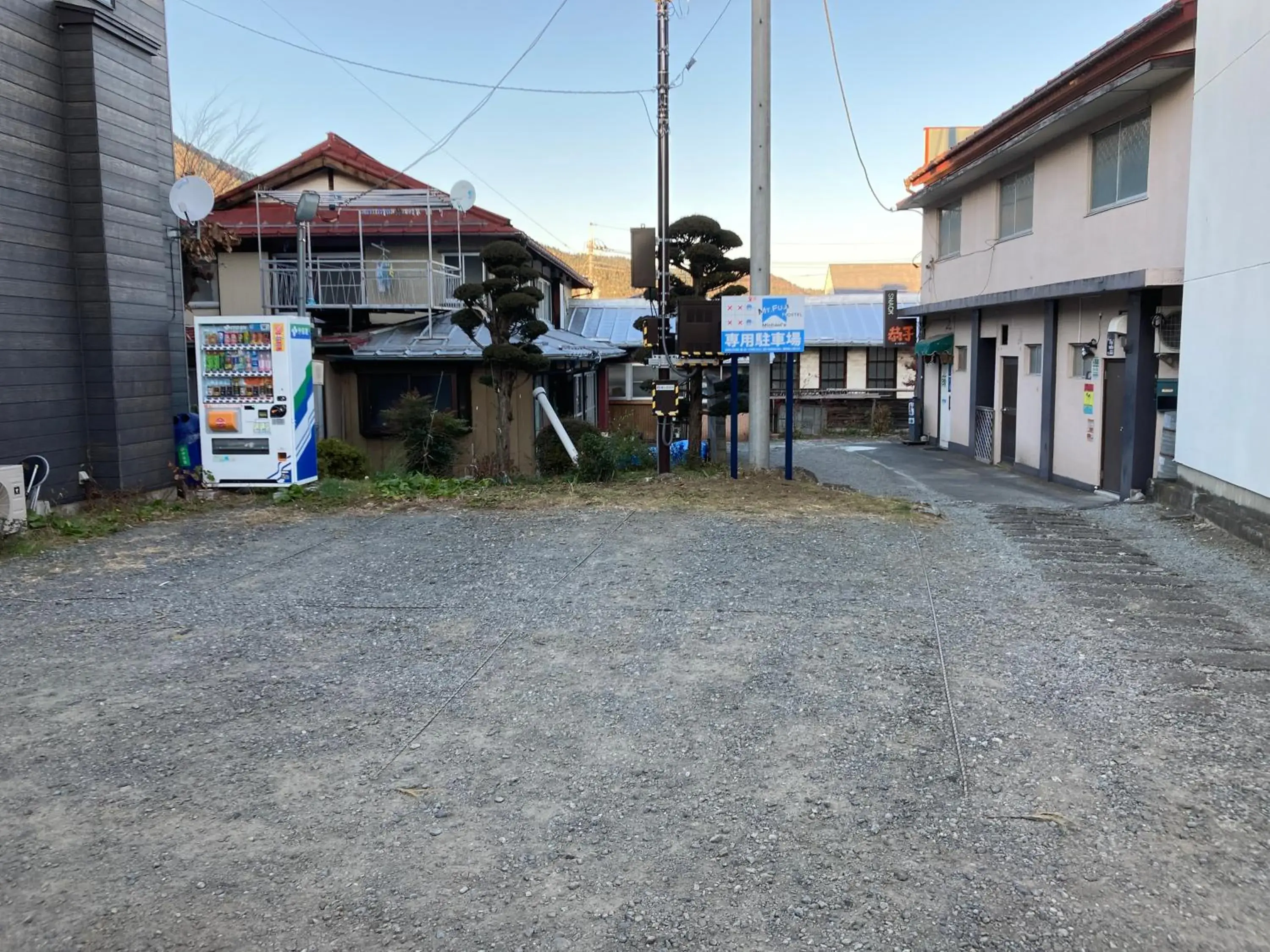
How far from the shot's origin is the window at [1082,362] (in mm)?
13922

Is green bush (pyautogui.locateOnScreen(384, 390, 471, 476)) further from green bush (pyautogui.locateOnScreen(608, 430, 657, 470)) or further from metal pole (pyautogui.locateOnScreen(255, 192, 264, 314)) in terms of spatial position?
metal pole (pyautogui.locateOnScreen(255, 192, 264, 314))

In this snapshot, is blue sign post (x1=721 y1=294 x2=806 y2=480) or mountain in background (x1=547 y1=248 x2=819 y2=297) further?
mountain in background (x1=547 y1=248 x2=819 y2=297)

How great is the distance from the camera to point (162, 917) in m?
3.00

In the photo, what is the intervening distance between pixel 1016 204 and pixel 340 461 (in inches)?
465

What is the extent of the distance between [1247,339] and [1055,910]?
7.51m

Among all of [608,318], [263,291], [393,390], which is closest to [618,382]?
[608,318]

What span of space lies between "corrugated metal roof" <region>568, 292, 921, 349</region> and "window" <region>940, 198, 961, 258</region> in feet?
24.1

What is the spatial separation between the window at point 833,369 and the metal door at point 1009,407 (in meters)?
10.8

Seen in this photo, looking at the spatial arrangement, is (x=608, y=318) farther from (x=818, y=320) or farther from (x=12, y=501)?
(x=12, y=501)

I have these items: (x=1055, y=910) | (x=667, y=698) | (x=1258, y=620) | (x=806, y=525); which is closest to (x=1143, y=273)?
(x=806, y=525)

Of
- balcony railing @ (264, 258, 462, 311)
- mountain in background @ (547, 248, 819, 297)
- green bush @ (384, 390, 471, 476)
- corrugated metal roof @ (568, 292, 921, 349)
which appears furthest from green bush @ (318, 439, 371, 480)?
mountain in background @ (547, 248, 819, 297)

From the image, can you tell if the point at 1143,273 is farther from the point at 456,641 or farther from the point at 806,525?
the point at 456,641

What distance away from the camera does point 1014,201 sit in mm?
16641

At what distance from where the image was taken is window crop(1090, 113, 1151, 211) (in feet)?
40.3
